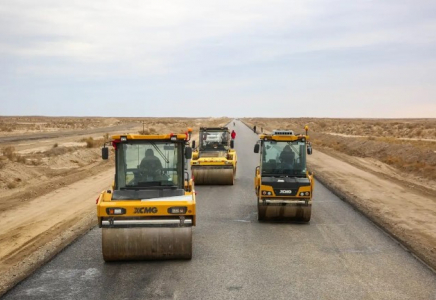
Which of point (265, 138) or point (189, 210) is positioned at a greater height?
point (265, 138)

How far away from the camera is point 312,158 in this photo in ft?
117

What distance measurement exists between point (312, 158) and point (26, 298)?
29.2 meters

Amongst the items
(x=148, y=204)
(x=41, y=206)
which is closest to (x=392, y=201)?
(x=148, y=204)

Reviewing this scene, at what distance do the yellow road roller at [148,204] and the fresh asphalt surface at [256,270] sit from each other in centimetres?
42

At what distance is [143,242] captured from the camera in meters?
10.0

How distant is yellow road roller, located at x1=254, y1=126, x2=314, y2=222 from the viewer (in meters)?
13.8

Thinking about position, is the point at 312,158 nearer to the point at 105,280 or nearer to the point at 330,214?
the point at 330,214

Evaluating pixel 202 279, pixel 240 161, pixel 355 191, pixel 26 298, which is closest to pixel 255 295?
pixel 202 279

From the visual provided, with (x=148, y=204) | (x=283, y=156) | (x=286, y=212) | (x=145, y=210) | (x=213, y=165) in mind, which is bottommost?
(x=286, y=212)

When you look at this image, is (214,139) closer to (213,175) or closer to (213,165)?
(213,165)

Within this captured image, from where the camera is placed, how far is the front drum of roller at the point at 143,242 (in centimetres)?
1002

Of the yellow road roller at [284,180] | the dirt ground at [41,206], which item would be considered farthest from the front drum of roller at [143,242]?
the yellow road roller at [284,180]

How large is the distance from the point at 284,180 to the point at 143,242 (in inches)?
214

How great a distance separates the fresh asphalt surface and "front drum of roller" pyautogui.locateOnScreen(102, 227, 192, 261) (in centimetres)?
24
